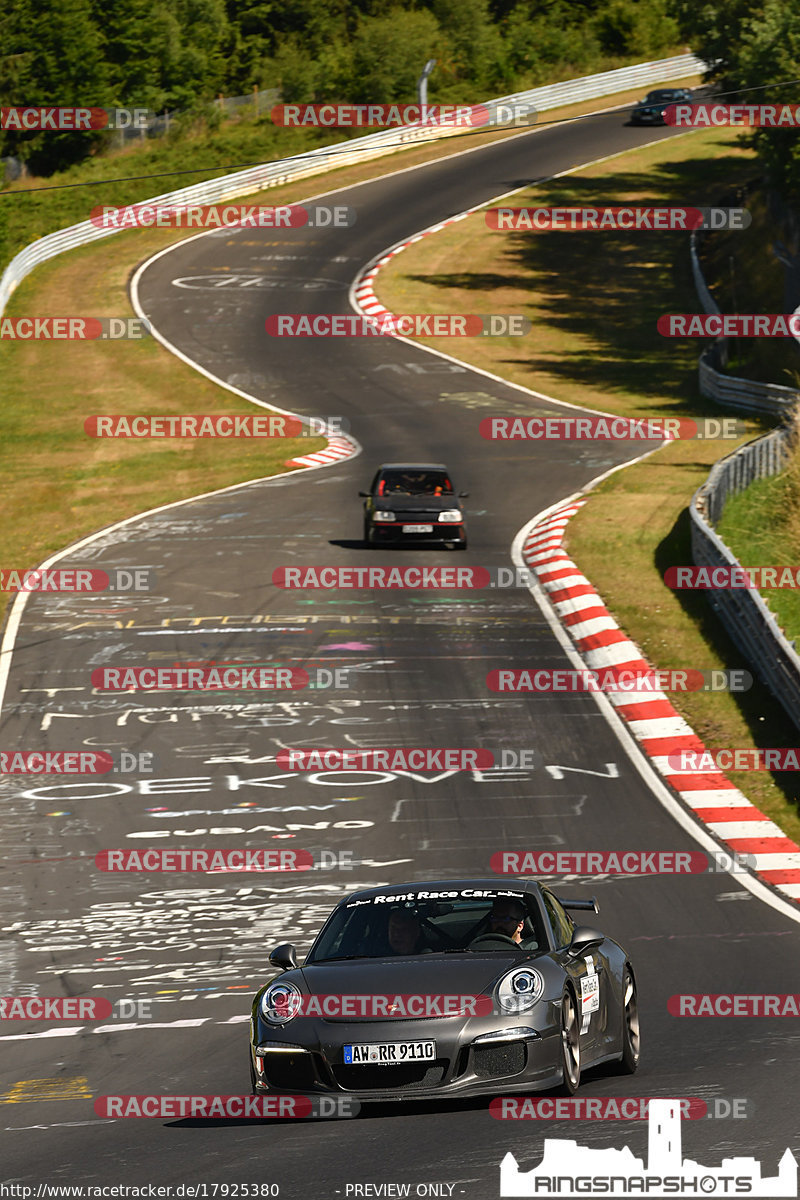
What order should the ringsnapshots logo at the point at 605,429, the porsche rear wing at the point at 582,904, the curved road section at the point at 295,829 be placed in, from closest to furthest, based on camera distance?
the curved road section at the point at 295,829 < the porsche rear wing at the point at 582,904 < the ringsnapshots logo at the point at 605,429

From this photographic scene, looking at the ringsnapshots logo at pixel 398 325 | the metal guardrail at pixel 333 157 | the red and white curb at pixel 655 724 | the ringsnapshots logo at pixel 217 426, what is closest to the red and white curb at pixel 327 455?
the ringsnapshots logo at pixel 217 426

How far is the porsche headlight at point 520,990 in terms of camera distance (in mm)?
8844

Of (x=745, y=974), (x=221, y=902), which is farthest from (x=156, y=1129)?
(x=221, y=902)

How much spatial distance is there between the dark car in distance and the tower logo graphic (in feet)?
3.42

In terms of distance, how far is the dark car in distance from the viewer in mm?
8664

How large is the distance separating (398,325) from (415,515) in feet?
79.7

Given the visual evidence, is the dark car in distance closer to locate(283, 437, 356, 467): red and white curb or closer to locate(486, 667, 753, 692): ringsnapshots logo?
locate(486, 667, 753, 692): ringsnapshots logo

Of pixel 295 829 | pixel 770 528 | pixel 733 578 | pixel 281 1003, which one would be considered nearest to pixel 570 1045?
pixel 281 1003

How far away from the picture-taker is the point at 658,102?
3068 inches

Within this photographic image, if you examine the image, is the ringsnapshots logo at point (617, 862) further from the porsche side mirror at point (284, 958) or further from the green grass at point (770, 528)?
the green grass at point (770, 528)

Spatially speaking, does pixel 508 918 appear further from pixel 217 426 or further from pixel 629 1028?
pixel 217 426

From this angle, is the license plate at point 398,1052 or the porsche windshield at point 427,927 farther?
the porsche windshield at point 427,927

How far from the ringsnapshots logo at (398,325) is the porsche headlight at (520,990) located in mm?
45129

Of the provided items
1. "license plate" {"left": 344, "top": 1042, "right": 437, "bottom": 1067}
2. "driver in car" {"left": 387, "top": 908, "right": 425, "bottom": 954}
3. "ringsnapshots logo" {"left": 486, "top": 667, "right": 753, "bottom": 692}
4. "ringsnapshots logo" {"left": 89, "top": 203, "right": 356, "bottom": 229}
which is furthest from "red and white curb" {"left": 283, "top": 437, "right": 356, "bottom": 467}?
"license plate" {"left": 344, "top": 1042, "right": 437, "bottom": 1067}
